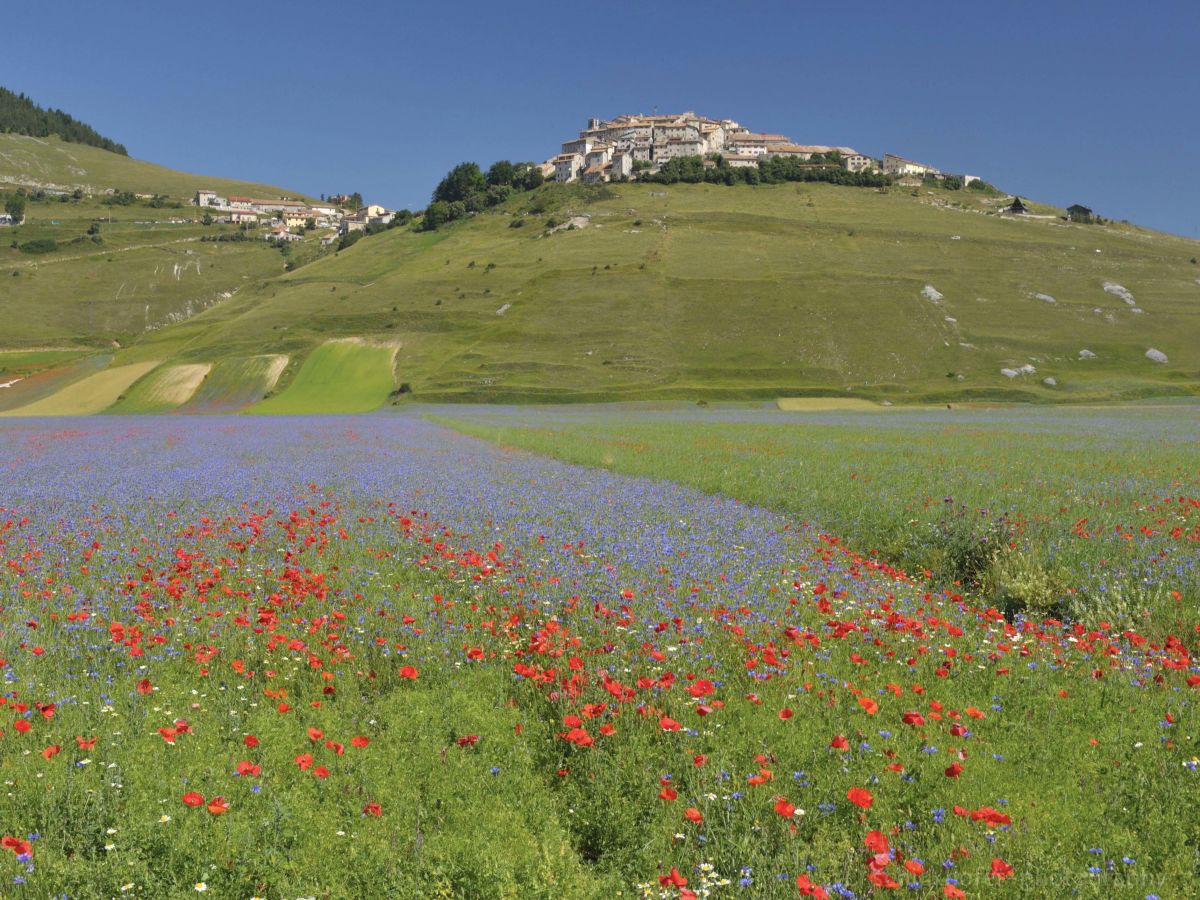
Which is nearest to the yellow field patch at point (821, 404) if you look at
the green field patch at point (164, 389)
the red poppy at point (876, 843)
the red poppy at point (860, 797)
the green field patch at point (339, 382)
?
the green field patch at point (339, 382)

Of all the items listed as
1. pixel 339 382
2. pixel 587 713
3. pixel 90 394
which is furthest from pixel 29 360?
pixel 587 713

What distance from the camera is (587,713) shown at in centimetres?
645

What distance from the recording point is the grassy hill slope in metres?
100

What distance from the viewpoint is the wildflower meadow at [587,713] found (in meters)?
4.67

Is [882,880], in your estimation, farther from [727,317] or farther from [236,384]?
[727,317]

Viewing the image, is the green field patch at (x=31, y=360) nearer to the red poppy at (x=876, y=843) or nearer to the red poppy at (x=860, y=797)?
the red poppy at (x=860, y=797)

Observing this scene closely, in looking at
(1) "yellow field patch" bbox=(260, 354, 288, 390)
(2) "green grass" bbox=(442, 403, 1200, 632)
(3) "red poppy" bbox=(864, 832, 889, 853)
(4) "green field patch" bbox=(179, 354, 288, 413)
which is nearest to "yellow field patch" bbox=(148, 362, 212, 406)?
(4) "green field patch" bbox=(179, 354, 288, 413)

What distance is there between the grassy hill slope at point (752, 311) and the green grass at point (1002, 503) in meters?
64.3

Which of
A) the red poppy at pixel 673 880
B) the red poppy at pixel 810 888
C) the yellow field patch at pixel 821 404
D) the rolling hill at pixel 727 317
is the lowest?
the red poppy at pixel 673 880

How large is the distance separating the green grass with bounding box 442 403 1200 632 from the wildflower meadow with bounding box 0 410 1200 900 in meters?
0.13

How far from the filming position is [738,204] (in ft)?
643

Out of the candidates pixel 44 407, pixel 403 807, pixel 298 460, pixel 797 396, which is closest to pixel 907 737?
pixel 403 807

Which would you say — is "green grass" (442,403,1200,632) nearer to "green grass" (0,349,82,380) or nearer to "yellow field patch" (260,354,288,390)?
"yellow field patch" (260,354,288,390)

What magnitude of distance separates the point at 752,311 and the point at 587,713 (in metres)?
121
